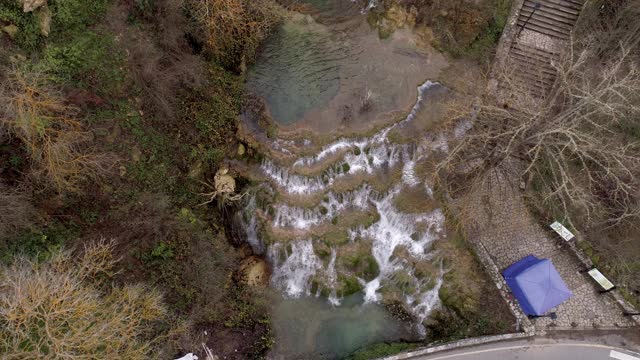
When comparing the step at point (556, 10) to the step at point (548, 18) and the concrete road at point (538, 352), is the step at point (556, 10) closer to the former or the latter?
the step at point (548, 18)

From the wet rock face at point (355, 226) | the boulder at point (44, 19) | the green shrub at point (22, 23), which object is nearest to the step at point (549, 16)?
the wet rock face at point (355, 226)

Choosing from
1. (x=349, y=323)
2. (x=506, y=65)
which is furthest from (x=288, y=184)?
(x=506, y=65)

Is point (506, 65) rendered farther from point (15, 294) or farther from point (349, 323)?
point (15, 294)

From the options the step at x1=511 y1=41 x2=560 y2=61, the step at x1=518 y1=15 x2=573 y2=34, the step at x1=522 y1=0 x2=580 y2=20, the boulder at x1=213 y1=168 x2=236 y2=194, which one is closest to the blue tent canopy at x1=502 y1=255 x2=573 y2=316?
the step at x1=511 y1=41 x2=560 y2=61

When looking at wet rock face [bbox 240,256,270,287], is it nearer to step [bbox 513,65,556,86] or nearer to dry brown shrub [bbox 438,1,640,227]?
dry brown shrub [bbox 438,1,640,227]

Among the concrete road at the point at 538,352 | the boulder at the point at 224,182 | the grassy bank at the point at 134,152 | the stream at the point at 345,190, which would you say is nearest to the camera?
the grassy bank at the point at 134,152

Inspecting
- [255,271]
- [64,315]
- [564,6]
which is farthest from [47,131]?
[564,6]
